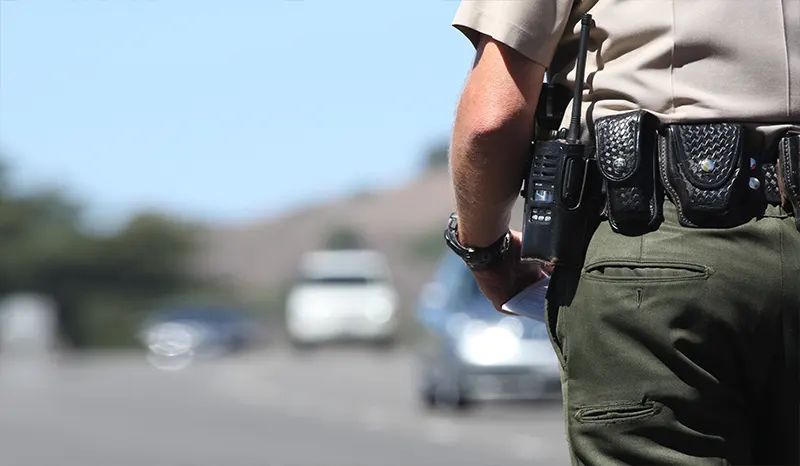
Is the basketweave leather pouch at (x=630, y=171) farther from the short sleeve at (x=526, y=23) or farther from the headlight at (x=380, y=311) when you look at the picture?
the headlight at (x=380, y=311)

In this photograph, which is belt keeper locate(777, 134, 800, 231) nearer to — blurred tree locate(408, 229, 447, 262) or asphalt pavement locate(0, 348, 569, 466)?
asphalt pavement locate(0, 348, 569, 466)

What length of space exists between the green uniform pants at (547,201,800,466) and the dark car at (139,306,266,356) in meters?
36.4

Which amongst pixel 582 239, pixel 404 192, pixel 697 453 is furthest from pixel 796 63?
→ pixel 404 192

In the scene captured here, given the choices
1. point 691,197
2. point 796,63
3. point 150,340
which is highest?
point 796,63

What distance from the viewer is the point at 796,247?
2453 millimetres

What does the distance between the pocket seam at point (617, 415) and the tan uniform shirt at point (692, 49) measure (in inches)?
18.7

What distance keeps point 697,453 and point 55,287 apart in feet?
163

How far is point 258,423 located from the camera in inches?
602

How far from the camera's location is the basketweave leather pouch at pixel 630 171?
2520mm

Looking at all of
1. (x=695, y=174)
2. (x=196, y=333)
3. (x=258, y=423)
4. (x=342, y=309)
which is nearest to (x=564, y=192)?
(x=695, y=174)

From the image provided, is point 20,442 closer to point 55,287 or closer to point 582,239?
point 582,239

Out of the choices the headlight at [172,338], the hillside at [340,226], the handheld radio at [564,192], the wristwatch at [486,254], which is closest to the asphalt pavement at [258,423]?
the wristwatch at [486,254]

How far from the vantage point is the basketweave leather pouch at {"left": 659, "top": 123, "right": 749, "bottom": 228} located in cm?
249

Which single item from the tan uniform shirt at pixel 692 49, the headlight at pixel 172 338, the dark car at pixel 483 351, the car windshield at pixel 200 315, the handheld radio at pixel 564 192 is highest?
the tan uniform shirt at pixel 692 49
